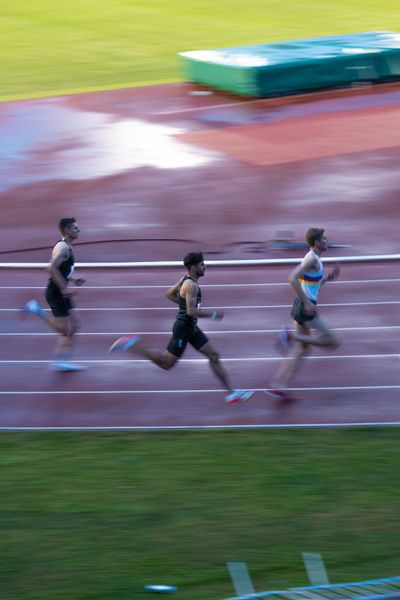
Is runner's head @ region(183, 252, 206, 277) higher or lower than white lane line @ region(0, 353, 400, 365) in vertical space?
lower

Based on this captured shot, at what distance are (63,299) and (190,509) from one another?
3.74m

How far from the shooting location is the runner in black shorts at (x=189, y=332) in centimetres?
1009

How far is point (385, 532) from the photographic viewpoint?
313 inches

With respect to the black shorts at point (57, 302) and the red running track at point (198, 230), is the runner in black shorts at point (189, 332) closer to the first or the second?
the red running track at point (198, 230)

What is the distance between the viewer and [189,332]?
33.8 feet

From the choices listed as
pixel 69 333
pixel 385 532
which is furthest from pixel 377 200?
pixel 385 532

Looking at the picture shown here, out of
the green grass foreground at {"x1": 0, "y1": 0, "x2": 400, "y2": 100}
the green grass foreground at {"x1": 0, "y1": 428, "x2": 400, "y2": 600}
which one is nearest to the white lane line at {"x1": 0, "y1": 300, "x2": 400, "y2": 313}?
the green grass foreground at {"x1": 0, "y1": 428, "x2": 400, "y2": 600}

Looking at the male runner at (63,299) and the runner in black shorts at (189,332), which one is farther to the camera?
Result: the male runner at (63,299)

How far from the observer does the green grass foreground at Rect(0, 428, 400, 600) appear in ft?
24.5

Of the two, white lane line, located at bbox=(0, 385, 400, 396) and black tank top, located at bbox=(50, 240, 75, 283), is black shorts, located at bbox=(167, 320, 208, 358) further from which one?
black tank top, located at bbox=(50, 240, 75, 283)

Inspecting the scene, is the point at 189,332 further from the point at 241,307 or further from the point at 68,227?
the point at 241,307

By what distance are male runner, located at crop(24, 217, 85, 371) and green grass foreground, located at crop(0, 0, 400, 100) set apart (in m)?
18.1

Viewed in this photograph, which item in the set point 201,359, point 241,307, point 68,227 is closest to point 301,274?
point 201,359

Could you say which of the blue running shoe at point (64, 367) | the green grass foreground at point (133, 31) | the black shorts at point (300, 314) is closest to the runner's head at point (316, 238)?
the black shorts at point (300, 314)
